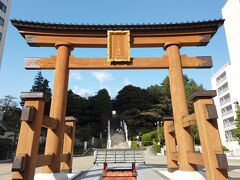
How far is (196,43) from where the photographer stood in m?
9.10

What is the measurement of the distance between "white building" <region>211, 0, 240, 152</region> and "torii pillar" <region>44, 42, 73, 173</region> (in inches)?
1370

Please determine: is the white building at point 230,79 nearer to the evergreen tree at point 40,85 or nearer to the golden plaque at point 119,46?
the golden plaque at point 119,46

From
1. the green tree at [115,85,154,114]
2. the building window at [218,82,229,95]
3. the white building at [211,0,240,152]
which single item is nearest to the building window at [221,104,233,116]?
the white building at [211,0,240,152]

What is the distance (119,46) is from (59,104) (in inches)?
132

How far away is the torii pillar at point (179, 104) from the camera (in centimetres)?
727

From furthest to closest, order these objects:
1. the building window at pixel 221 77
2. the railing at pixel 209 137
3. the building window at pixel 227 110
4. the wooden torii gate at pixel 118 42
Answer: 1. the building window at pixel 221 77
2. the building window at pixel 227 110
3. the wooden torii gate at pixel 118 42
4. the railing at pixel 209 137

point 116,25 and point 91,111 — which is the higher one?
point 91,111

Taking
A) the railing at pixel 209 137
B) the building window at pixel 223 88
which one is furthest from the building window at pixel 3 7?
the building window at pixel 223 88

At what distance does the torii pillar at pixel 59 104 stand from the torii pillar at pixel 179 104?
415 centimetres

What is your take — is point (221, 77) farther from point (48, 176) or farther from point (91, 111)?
point (48, 176)

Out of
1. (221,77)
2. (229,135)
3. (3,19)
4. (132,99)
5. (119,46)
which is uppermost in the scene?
(3,19)

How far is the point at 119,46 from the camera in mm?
8859

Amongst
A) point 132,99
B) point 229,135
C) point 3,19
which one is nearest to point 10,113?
point 3,19

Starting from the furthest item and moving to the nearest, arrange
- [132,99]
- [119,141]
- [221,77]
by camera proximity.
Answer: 1. [132,99]
2. [221,77]
3. [119,141]
